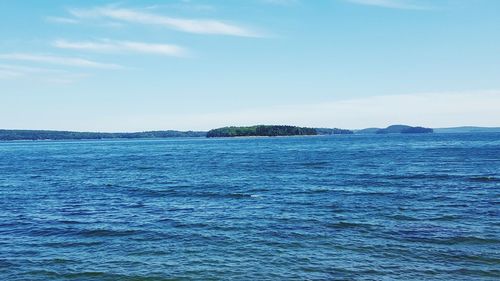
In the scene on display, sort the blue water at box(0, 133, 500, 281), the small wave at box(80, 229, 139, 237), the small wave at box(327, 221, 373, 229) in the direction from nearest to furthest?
the blue water at box(0, 133, 500, 281) < the small wave at box(80, 229, 139, 237) < the small wave at box(327, 221, 373, 229)

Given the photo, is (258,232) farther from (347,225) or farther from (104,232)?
(104,232)

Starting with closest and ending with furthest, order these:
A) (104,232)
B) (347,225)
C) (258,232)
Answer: (258,232)
(104,232)
(347,225)

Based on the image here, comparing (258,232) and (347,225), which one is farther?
(347,225)

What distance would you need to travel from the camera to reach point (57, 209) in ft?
129

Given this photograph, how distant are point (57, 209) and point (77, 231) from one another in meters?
10.2

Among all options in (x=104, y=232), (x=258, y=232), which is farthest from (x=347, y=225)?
(x=104, y=232)

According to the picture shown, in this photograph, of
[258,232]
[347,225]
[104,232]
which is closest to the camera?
[258,232]

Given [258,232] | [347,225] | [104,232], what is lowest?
[104,232]

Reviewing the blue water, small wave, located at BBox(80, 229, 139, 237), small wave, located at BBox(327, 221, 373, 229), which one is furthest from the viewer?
small wave, located at BBox(327, 221, 373, 229)

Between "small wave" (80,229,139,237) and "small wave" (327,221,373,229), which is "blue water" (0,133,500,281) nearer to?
"small wave" (327,221,373,229)

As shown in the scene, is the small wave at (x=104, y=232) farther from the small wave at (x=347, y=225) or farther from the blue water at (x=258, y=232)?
the small wave at (x=347, y=225)

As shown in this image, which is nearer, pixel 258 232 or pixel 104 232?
pixel 258 232

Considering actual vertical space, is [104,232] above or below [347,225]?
below

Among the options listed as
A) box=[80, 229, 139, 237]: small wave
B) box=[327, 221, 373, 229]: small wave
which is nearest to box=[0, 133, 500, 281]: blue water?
box=[327, 221, 373, 229]: small wave
